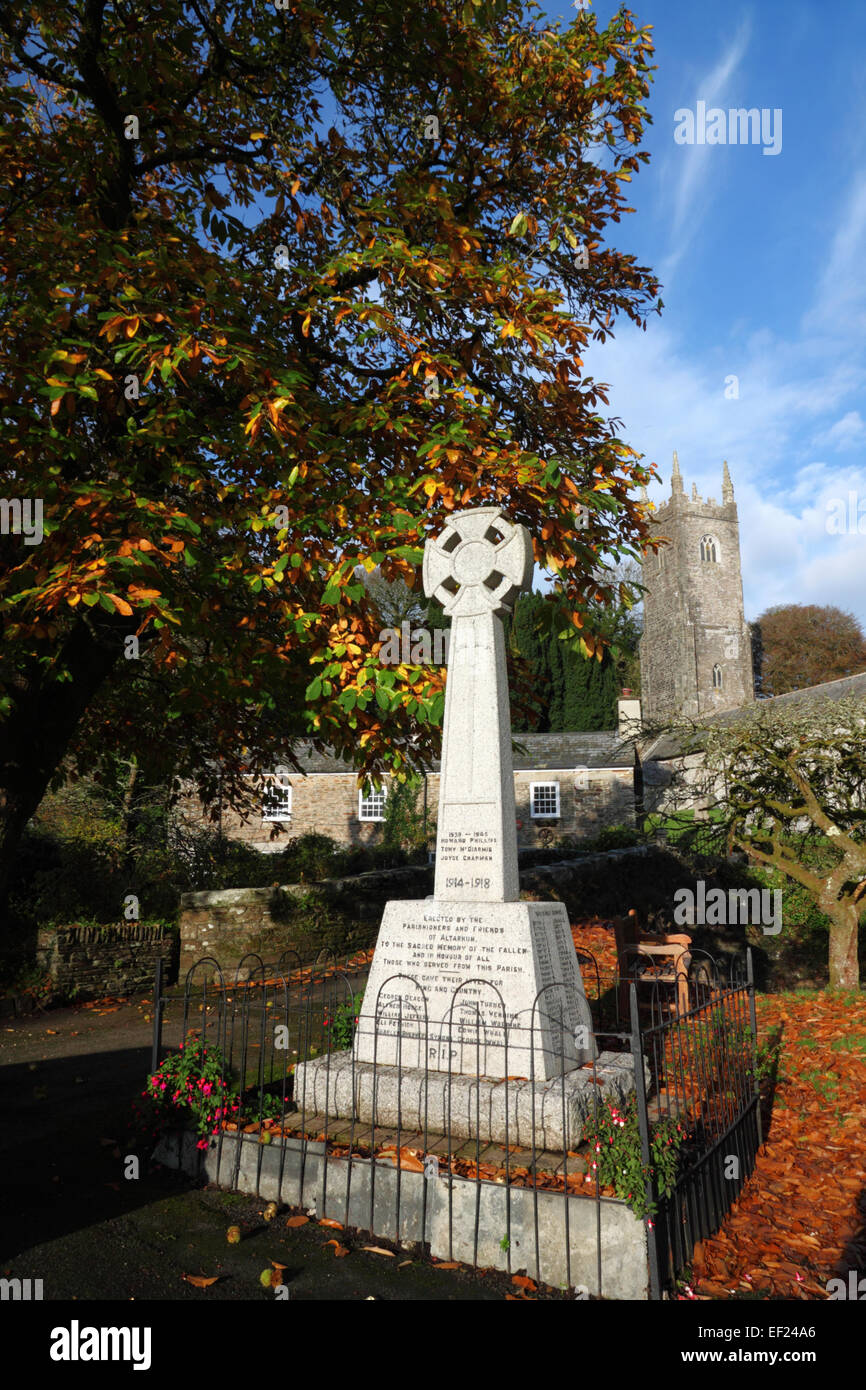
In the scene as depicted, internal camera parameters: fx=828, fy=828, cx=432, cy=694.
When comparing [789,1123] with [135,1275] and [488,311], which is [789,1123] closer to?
[135,1275]

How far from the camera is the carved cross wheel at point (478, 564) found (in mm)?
6523

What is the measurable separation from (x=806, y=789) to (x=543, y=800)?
18813 millimetres

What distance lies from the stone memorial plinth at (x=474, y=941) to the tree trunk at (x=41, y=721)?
3.70 meters

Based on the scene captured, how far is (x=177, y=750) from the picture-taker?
12.2 metres

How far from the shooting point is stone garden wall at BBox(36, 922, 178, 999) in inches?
485

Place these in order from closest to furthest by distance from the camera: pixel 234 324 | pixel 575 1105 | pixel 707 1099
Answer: pixel 575 1105 → pixel 707 1099 → pixel 234 324

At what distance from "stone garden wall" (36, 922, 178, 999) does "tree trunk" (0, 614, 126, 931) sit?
169 inches

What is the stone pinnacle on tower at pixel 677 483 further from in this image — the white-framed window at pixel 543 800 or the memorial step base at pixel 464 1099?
the memorial step base at pixel 464 1099

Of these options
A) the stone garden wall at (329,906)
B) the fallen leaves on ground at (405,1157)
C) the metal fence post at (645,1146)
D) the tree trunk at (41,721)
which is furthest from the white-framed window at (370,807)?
the metal fence post at (645,1146)

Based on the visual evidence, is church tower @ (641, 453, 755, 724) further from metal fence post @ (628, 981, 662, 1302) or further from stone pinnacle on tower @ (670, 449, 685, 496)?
metal fence post @ (628, 981, 662, 1302)

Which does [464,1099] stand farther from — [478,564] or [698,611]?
[698,611]

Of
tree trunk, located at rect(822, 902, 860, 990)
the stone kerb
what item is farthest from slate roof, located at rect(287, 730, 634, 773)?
the stone kerb
